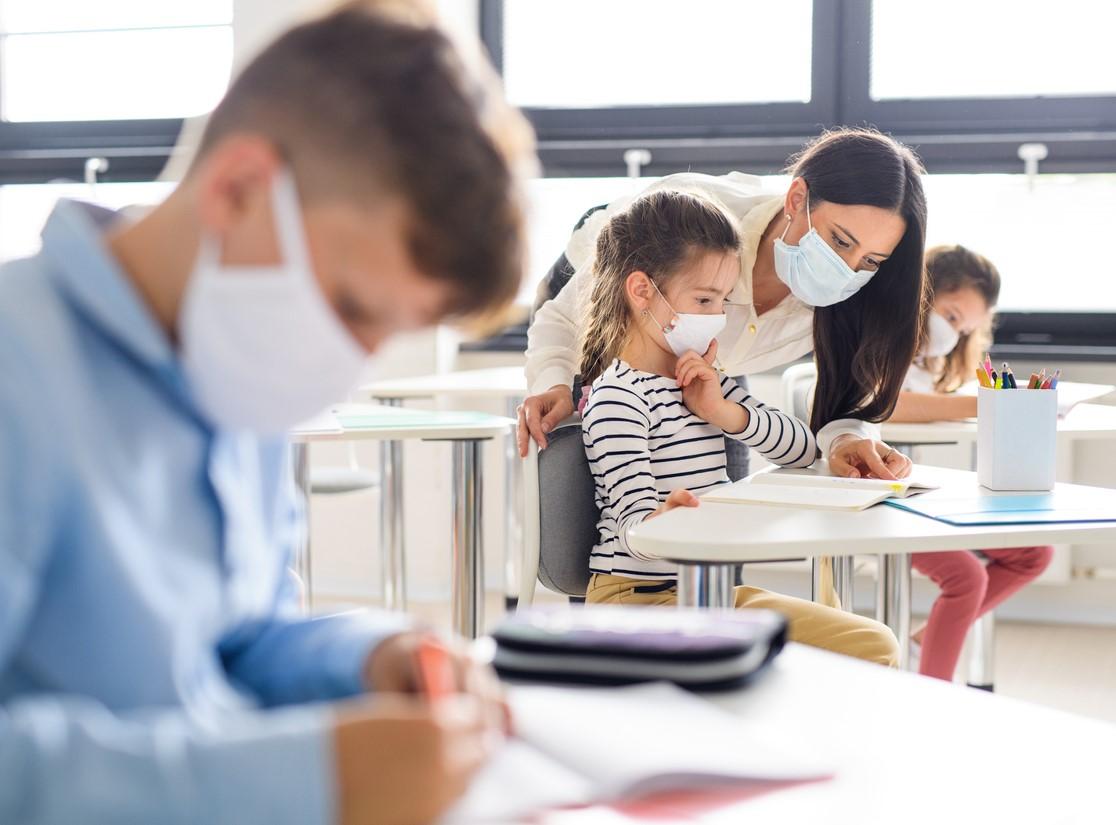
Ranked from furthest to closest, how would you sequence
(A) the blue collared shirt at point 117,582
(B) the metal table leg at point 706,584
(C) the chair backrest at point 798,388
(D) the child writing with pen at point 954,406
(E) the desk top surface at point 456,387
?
(E) the desk top surface at point 456,387 → (C) the chair backrest at point 798,388 → (D) the child writing with pen at point 954,406 → (B) the metal table leg at point 706,584 → (A) the blue collared shirt at point 117,582

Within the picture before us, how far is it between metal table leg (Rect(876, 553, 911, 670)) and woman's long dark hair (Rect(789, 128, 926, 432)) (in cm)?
39

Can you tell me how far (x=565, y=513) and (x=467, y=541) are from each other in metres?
0.74

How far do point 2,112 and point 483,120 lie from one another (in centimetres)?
466

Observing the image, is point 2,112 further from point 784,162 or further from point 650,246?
point 650,246

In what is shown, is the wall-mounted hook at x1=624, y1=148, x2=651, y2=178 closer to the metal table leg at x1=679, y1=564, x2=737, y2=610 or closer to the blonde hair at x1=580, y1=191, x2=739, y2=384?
the blonde hair at x1=580, y1=191, x2=739, y2=384

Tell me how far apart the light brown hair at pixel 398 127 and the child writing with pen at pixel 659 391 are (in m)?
1.24

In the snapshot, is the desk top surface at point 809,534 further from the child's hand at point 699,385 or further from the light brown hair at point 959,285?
the light brown hair at point 959,285

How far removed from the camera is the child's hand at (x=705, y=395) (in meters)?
2.01

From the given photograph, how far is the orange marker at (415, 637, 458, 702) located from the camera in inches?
28.2

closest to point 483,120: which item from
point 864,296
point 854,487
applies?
point 854,487

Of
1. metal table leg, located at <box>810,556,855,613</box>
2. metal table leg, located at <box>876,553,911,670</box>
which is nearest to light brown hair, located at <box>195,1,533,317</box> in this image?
metal table leg, located at <box>810,556,855,613</box>

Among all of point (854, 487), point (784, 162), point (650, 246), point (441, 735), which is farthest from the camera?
point (784, 162)

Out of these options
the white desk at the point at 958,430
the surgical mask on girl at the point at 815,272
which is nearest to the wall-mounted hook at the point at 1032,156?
the white desk at the point at 958,430

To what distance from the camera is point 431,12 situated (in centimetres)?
69
